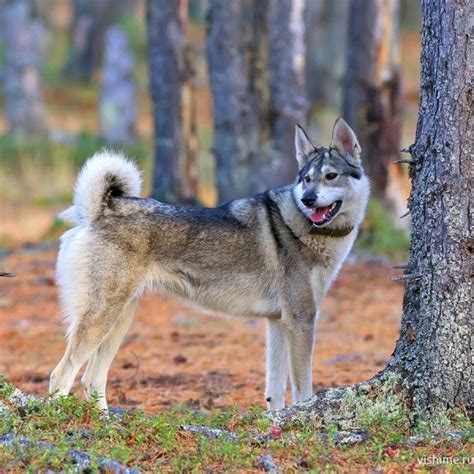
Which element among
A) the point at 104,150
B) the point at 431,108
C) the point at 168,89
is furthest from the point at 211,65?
the point at 431,108

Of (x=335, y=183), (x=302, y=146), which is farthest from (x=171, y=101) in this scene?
(x=335, y=183)

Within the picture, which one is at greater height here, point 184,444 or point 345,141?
point 345,141

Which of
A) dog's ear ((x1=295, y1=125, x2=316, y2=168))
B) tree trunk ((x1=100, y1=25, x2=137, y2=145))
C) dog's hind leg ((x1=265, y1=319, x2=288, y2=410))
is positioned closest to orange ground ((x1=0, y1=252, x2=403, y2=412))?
dog's hind leg ((x1=265, y1=319, x2=288, y2=410))

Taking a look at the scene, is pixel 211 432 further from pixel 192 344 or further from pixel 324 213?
pixel 192 344

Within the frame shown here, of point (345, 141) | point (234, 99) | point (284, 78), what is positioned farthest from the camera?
point (284, 78)

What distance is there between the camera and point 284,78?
527 inches

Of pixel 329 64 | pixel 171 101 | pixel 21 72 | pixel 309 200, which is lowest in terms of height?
pixel 309 200

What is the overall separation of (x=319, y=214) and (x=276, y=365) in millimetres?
1139

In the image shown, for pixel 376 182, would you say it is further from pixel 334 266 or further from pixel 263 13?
pixel 334 266

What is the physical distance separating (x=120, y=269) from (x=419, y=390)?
2.17 m

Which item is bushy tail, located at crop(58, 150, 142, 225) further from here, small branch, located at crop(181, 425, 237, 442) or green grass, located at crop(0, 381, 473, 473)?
small branch, located at crop(181, 425, 237, 442)

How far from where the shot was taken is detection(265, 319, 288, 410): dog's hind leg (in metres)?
6.89

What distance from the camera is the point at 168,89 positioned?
1397 centimetres

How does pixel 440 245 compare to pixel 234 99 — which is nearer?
pixel 440 245
